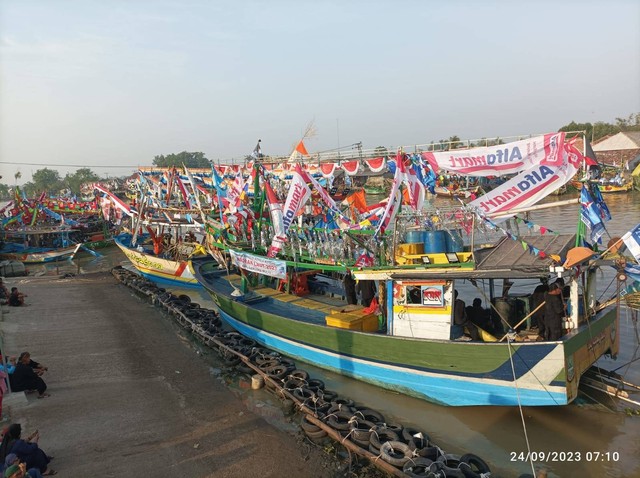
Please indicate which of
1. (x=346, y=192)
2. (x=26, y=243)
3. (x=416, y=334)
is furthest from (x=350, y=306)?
(x=26, y=243)

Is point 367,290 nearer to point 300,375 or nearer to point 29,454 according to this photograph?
point 300,375

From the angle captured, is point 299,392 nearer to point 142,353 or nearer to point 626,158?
point 142,353

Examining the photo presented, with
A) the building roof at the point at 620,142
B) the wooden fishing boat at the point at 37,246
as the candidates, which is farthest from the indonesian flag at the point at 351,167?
the building roof at the point at 620,142

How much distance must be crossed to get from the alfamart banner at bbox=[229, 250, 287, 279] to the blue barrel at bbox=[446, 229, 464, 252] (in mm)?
4748

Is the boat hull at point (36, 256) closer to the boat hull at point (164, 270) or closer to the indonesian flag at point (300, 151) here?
the boat hull at point (164, 270)

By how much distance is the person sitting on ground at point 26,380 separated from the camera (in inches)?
395

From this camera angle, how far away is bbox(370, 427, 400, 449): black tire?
790cm

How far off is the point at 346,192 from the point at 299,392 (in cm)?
1717

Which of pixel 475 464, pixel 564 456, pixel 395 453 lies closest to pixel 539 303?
pixel 564 456

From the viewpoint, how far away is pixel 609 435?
29.9 feet

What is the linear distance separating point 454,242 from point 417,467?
5.09 meters

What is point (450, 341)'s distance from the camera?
9609mm

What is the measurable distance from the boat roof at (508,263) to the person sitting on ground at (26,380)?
794 cm

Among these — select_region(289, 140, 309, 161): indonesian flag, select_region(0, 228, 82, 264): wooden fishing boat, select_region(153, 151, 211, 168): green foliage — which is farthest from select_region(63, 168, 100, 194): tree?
select_region(289, 140, 309, 161): indonesian flag
